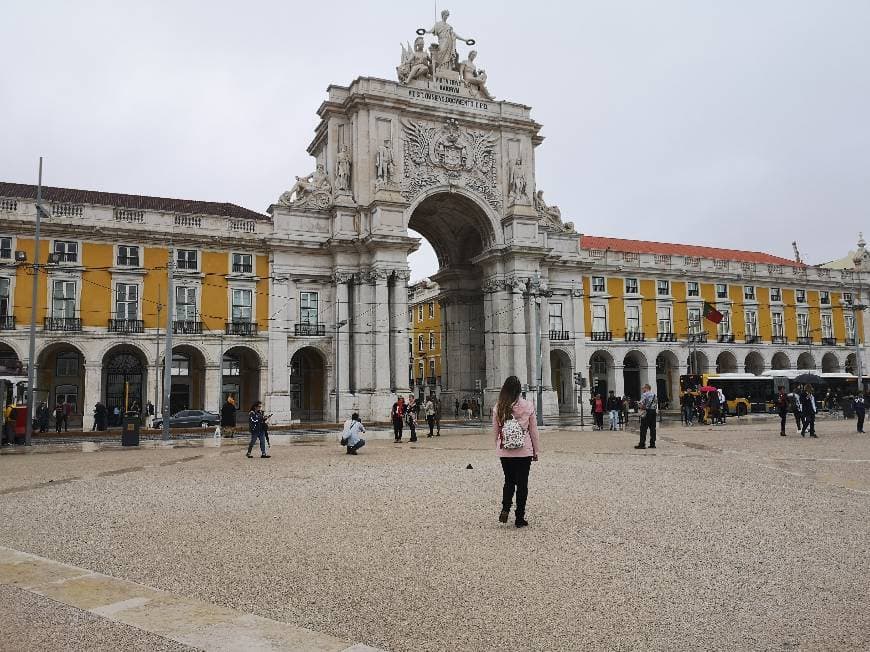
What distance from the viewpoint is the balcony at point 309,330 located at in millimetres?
42844

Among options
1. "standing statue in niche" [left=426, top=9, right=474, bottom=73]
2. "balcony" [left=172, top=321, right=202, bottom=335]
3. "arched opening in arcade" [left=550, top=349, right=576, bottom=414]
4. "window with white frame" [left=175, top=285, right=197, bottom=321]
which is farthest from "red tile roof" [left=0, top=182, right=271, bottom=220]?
"arched opening in arcade" [left=550, top=349, right=576, bottom=414]

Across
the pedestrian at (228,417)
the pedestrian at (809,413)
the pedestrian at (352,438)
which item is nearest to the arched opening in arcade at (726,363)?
the pedestrian at (809,413)

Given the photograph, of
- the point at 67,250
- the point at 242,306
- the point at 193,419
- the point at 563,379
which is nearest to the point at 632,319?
the point at 563,379

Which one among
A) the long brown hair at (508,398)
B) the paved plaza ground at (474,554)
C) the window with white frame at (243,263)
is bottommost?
the paved plaza ground at (474,554)

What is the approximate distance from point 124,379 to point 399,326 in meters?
17.7

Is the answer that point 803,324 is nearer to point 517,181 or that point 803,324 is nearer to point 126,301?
point 517,181

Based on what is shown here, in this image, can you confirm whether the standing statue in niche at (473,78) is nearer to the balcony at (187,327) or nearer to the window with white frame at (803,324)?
the balcony at (187,327)

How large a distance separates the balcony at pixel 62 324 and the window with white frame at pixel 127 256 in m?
4.06

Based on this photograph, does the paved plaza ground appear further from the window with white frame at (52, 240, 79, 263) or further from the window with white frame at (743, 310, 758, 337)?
the window with white frame at (743, 310, 758, 337)

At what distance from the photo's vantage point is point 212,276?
41750mm

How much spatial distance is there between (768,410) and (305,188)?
115 ft

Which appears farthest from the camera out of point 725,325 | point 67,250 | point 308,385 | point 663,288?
point 725,325

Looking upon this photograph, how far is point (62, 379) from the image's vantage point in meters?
43.3

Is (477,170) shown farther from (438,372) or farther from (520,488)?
(520,488)
